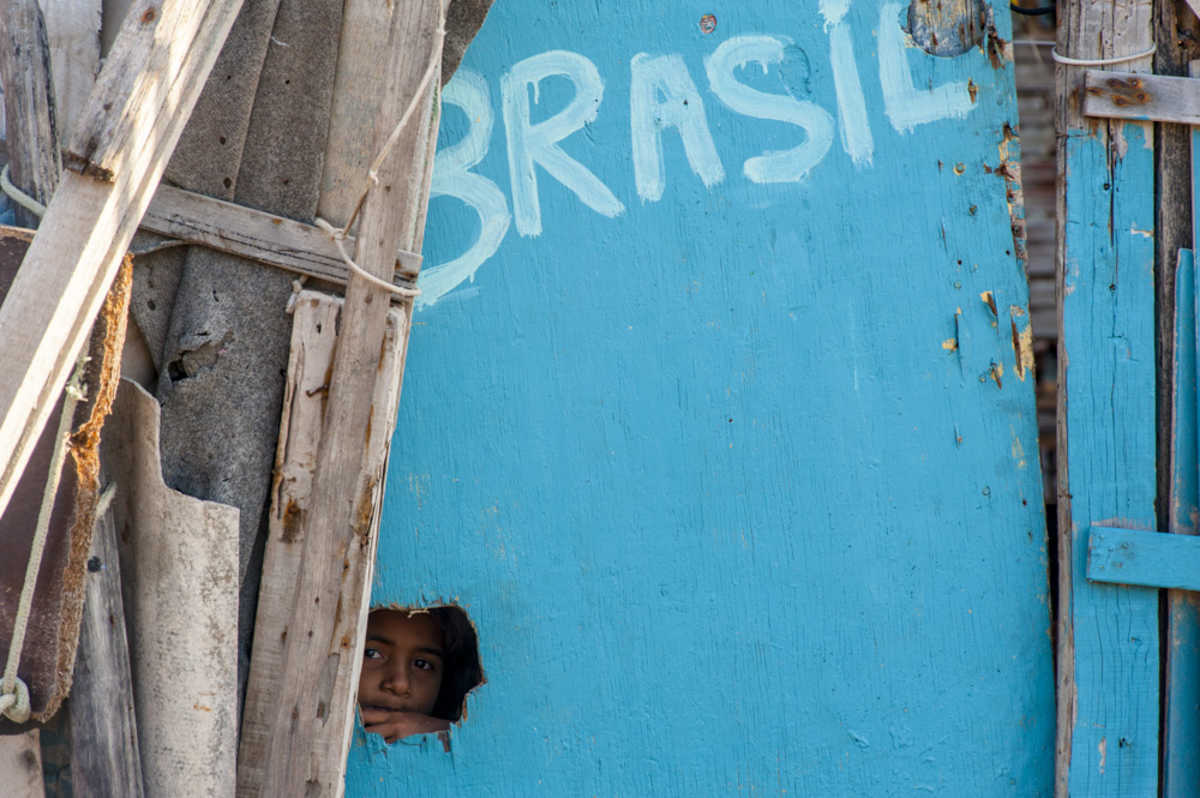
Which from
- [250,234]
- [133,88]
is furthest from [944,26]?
[133,88]

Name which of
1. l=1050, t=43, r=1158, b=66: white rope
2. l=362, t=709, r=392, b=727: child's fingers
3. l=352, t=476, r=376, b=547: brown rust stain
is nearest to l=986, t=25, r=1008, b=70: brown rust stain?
l=1050, t=43, r=1158, b=66: white rope

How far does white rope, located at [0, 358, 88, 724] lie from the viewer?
1.35 m

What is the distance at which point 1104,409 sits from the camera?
2.07 meters

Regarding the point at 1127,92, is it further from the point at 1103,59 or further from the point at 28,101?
the point at 28,101

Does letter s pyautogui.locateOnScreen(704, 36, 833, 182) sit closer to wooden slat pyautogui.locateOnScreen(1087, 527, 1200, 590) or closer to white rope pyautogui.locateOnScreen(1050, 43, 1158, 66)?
white rope pyautogui.locateOnScreen(1050, 43, 1158, 66)

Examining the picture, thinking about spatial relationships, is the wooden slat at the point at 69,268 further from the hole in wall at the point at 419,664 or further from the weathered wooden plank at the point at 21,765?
the hole in wall at the point at 419,664

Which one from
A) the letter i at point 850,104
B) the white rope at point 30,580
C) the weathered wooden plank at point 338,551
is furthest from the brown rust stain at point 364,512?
the letter i at point 850,104

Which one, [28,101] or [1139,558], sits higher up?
[28,101]

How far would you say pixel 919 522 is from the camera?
82.6 inches

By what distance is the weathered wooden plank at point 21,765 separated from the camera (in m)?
1.47

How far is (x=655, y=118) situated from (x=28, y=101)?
1212 mm

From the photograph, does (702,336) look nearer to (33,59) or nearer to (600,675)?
(600,675)

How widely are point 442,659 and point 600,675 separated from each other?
0.60 metres

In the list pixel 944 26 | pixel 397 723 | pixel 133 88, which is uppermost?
pixel 944 26
